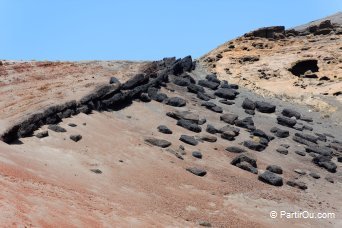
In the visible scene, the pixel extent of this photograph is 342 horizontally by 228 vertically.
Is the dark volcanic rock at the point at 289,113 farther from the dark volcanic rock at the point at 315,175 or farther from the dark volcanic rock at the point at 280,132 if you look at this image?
the dark volcanic rock at the point at 315,175

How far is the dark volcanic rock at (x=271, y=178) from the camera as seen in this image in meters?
20.5

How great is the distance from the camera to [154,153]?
66.8ft

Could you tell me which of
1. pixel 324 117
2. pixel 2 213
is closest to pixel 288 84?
pixel 324 117

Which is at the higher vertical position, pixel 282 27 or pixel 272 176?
pixel 282 27

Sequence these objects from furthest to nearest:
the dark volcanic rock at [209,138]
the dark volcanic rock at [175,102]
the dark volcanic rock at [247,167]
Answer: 1. the dark volcanic rock at [175,102]
2. the dark volcanic rock at [209,138]
3. the dark volcanic rock at [247,167]

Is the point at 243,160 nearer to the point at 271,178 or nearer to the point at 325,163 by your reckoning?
the point at 271,178

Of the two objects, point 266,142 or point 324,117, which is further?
point 324,117

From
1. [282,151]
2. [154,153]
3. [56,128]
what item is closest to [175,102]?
[282,151]

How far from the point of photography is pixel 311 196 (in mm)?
20312

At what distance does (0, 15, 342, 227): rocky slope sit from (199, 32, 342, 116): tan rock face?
345 cm

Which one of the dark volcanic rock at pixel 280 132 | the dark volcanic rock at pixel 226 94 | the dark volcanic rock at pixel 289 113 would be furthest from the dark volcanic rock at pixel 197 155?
the dark volcanic rock at pixel 289 113

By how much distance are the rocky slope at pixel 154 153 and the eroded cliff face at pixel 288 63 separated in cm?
355

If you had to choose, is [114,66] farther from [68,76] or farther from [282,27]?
[282,27]

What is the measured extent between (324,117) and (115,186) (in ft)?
70.6
